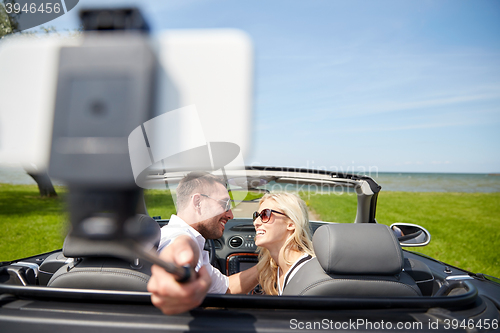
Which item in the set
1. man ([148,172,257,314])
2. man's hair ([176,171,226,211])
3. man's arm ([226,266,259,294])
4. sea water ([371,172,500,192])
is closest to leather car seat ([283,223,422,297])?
man ([148,172,257,314])

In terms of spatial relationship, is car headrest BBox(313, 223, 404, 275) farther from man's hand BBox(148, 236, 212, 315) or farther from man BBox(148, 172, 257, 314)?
man's hand BBox(148, 236, 212, 315)

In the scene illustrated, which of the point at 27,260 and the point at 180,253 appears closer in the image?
the point at 180,253

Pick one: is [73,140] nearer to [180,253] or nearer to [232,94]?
[232,94]

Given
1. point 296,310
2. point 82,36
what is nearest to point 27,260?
point 296,310

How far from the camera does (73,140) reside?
417mm

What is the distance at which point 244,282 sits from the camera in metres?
2.58

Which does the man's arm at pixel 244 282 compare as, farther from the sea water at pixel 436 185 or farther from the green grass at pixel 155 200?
the sea water at pixel 436 185

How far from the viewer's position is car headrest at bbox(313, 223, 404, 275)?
4.97 ft

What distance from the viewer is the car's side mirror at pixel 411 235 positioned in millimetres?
2746

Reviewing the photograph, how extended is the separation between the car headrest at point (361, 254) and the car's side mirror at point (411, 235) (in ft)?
4.24

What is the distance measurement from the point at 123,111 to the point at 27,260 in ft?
Answer: 9.46

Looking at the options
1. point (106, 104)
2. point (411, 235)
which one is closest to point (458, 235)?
point (411, 235)

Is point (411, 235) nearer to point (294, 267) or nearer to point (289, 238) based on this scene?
point (289, 238)

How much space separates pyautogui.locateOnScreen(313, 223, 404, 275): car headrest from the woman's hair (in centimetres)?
77
